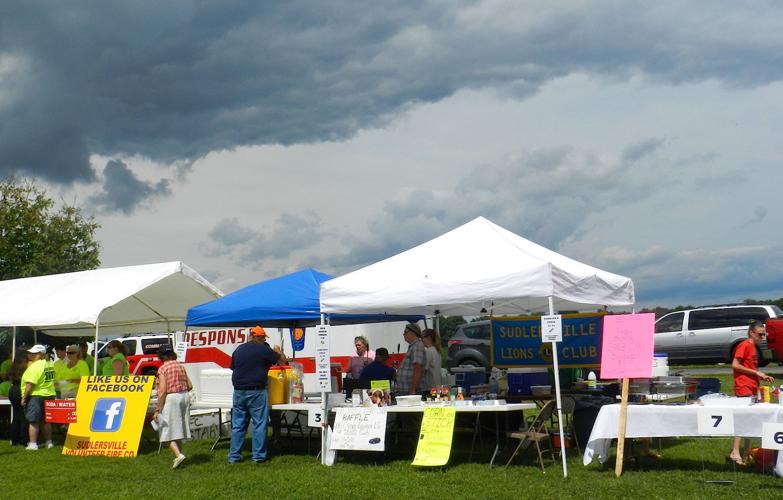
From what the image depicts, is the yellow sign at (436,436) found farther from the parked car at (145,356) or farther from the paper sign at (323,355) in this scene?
the parked car at (145,356)

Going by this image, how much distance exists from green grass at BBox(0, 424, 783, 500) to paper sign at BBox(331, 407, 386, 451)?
246 mm

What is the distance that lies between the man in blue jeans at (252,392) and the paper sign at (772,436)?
5.09 m

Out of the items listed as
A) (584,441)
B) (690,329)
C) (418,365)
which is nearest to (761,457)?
(584,441)

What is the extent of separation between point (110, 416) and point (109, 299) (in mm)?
2287

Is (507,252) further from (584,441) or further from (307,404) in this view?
(307,404)

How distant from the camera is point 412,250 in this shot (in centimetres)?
915

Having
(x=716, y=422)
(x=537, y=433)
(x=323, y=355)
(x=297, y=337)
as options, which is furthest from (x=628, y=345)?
(x=297, y=337)

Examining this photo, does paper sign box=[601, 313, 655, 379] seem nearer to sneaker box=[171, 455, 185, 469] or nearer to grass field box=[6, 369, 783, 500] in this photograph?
grass field box=[6, 369, 783, 500]

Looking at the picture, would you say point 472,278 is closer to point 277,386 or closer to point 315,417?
point 315,417

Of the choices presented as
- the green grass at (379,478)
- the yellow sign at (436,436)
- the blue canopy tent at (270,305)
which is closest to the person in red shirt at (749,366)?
the green grass at (379,478)

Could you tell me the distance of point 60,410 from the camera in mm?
10805

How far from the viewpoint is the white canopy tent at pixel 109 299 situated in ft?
40.0

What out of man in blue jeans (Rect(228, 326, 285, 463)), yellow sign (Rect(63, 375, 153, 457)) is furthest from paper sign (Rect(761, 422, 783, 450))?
yellow sign (Rect(63, 375, 153, 457))

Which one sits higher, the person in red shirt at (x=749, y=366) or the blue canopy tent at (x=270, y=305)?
the blue canopy tent at (x=270, y=305)
